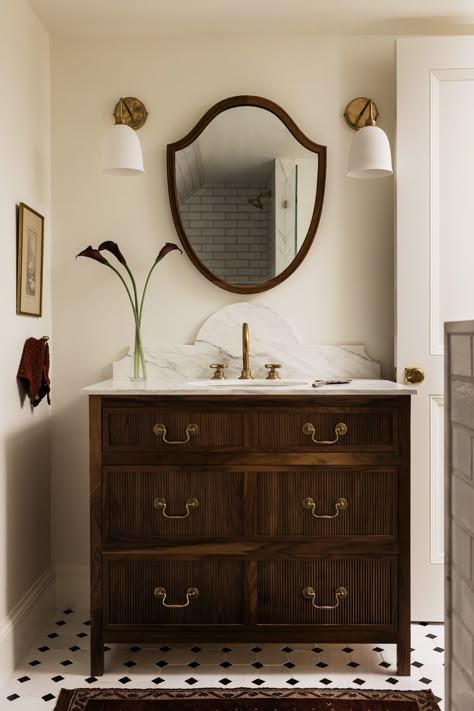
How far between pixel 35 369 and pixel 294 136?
143cm

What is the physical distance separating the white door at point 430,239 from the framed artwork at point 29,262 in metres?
1.44

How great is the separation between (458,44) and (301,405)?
161 centimetres

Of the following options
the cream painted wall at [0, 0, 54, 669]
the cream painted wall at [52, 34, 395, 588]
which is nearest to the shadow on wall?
the cream painted wall at [0, 0, 54, 669]

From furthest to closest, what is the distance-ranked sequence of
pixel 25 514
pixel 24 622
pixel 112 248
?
pixel 112 248 < pixel 25 514 < pixel 24 622

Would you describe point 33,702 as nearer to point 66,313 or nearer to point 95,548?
point 95,548

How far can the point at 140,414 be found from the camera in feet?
7.61

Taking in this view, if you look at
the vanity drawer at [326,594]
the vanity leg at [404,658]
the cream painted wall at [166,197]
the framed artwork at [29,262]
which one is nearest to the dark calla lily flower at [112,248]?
the cream painted wall at [166,197]

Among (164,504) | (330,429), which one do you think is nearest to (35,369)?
(164,504)

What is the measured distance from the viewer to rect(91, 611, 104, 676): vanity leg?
2.31 meters

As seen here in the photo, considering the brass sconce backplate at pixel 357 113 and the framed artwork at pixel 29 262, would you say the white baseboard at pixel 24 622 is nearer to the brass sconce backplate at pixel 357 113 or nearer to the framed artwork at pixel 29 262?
the framed artwork at pixel 29 262

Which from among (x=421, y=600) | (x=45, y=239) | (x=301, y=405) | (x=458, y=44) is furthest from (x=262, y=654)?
(x=458, y=44)

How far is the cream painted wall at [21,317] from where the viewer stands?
239cm

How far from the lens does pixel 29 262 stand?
262cm

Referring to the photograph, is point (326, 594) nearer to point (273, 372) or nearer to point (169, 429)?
point (169, 429)
